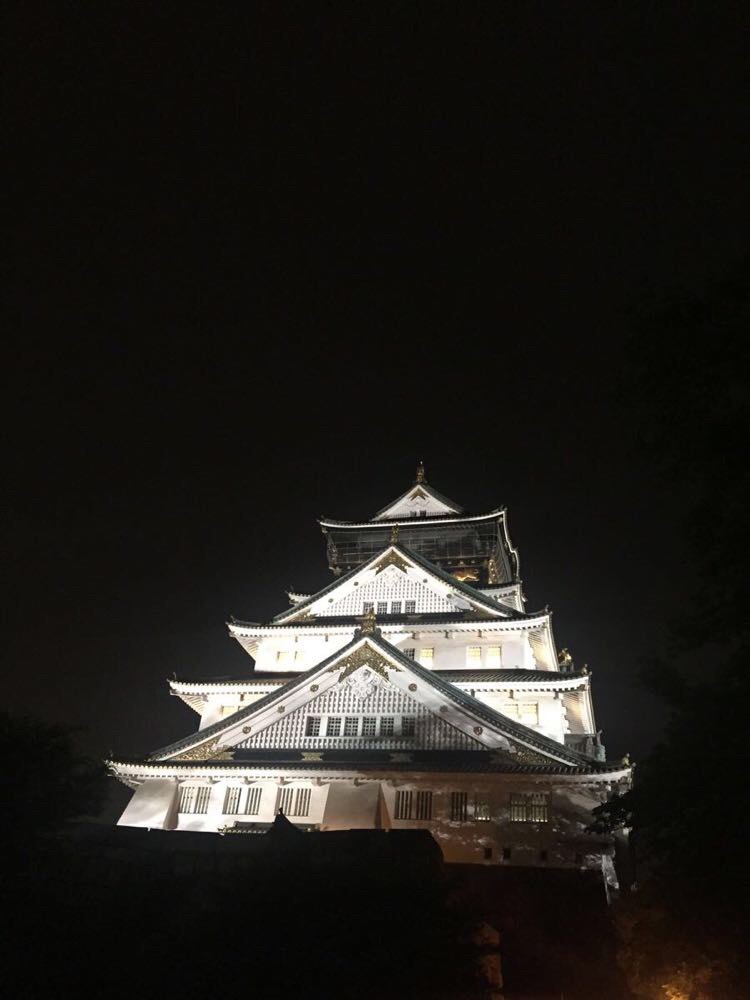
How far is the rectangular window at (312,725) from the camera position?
78.8ft

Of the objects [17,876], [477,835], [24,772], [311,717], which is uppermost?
[311,717]

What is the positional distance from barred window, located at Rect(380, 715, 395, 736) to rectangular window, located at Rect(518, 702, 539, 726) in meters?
6.52

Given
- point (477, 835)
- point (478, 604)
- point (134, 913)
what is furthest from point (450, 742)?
point (134, 913)

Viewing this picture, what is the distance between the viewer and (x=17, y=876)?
45.6 feet

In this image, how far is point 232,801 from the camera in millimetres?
A: 22906

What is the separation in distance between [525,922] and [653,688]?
7.17 m

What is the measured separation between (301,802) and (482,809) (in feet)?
19.7

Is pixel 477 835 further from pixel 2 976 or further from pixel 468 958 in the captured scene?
pixel 2 976

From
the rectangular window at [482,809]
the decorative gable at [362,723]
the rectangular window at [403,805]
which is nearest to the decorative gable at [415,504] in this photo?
the decorative gable at [362,723]

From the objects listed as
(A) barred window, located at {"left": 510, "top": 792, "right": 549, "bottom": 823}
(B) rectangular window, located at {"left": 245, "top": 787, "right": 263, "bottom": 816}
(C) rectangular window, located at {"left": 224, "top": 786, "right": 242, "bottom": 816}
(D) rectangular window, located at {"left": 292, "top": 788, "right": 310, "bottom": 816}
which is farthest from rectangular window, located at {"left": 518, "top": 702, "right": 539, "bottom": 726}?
(C) rectangular window, located at {"left": 224, "top": 786, "right": 242, "bottom": 816}

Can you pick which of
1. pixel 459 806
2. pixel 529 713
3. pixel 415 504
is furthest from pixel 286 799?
pixel 415 504

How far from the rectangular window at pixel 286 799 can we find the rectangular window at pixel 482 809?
6.16m

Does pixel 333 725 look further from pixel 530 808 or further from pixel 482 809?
pixel 530 808

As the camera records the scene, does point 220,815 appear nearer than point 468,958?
No
